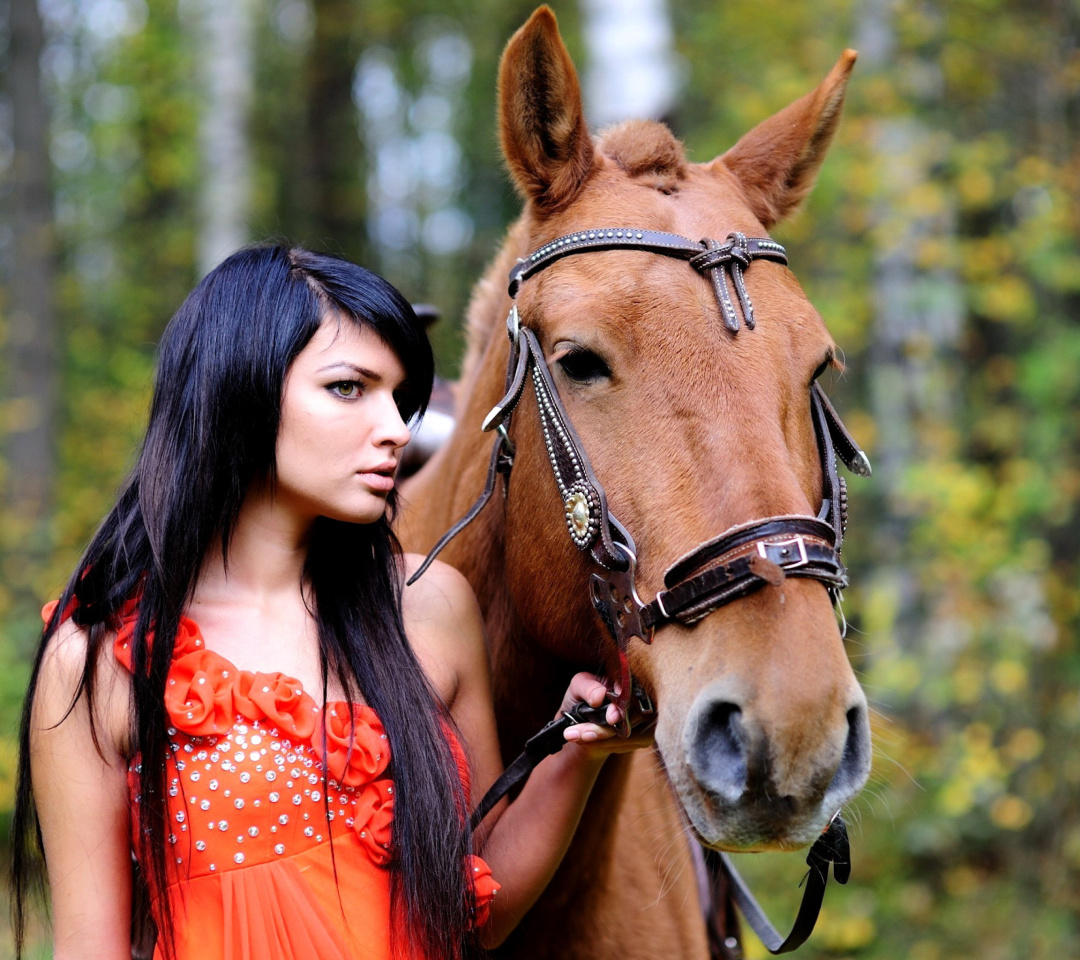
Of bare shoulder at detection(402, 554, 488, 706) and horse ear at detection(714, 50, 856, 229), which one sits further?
horse ear at detection(714, 50, 856, 229)

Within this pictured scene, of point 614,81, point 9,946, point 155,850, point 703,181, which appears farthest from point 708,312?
point 9,946

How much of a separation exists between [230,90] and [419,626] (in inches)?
303

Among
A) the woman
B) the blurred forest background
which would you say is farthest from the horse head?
the blurred forest background

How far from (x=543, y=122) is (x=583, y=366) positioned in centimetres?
66

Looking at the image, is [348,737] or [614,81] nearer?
[348,737]

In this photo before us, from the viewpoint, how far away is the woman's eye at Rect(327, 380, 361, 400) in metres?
2.06

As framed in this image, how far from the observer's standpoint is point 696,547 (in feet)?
5.97

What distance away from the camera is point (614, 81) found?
5.66 meters

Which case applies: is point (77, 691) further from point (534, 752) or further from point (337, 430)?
point (534, 752)

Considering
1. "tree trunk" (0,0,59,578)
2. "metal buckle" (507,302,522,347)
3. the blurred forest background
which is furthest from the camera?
"tree trunk" (0,0,59,578)

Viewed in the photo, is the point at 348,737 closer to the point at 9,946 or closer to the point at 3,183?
the point at 9,946

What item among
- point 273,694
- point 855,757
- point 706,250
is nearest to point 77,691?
point 273,694

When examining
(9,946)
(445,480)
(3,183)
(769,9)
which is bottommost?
(9,946)

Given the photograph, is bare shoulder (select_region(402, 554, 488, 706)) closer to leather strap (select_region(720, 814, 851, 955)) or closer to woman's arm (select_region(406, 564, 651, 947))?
woman's arm (select_region(406, 564, 651, 947))
